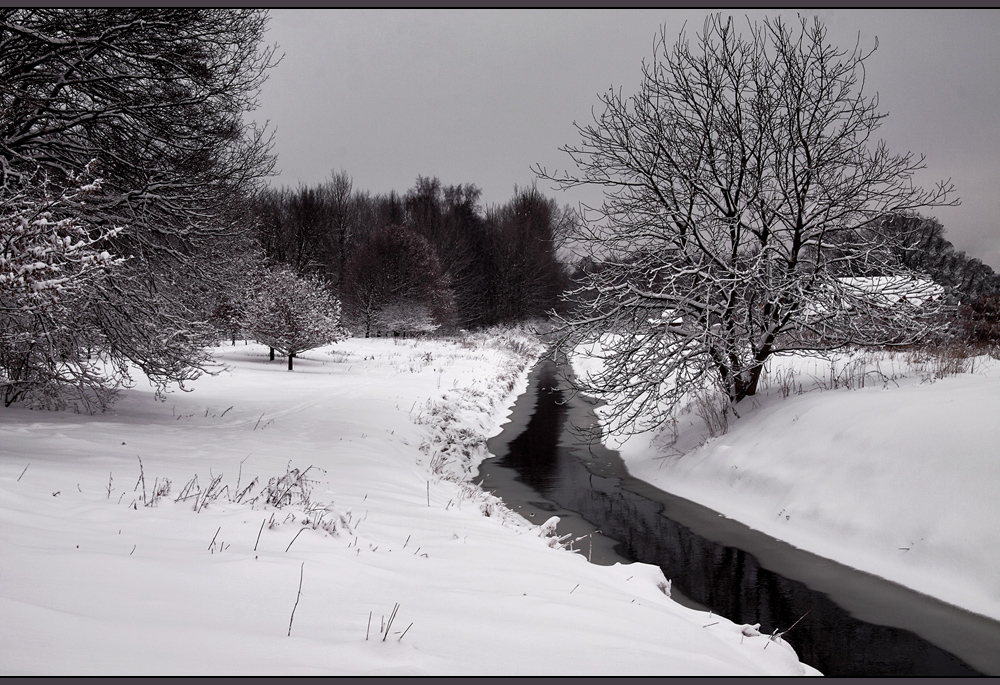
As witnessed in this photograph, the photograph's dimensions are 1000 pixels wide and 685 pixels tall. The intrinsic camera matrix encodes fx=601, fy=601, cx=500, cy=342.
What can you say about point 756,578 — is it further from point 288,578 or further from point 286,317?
point 286,317

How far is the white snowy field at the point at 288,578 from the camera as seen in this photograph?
2.45 m

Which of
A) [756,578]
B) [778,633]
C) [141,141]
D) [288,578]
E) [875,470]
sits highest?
[141,141]

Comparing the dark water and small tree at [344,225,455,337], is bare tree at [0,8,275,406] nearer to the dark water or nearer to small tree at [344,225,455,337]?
the dark water

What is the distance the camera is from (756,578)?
6.68 meters

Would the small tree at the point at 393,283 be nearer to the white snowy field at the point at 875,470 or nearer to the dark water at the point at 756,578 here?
the dark water at the point at 756,578

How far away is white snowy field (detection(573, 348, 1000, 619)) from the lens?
19.9 ft

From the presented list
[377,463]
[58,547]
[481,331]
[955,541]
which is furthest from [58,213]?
[481,331]

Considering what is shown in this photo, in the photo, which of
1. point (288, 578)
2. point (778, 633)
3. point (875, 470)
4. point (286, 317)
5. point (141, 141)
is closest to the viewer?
point (288, 578)

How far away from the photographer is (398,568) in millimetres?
4164

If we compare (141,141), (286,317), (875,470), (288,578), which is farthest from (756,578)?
(286,317)

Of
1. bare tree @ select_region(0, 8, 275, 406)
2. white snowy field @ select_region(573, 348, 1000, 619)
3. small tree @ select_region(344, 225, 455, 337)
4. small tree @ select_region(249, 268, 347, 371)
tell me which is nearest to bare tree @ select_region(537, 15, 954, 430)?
white snowy field @ select_region(573, 348, 1000, 619)

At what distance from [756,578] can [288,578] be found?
5.35 m

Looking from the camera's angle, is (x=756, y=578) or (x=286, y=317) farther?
(x=286, y=317)

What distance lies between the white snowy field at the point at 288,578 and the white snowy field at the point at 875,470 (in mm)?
2681
